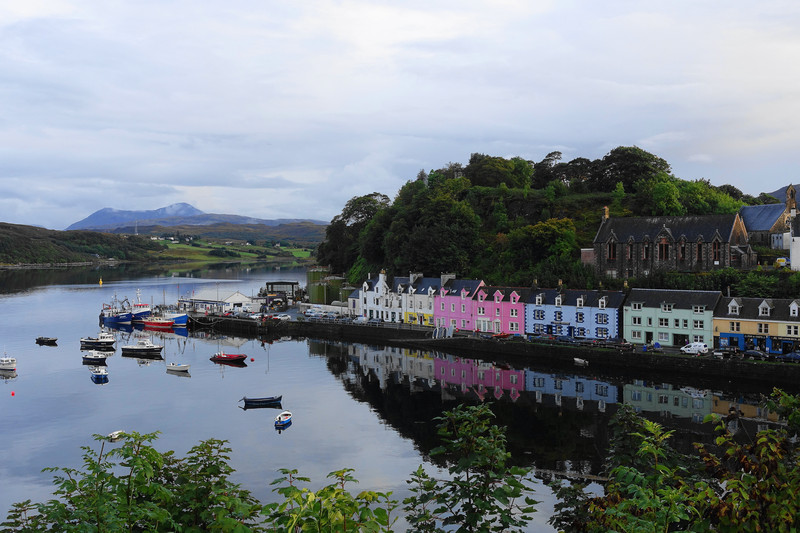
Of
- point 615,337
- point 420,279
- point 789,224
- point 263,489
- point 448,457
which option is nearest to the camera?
point 263,489

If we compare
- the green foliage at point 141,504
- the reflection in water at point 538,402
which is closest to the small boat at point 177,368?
the reflection in water at point 538,402

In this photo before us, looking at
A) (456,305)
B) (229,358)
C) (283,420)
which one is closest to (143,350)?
(229,358)

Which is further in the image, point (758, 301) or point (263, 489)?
point (758, 301)

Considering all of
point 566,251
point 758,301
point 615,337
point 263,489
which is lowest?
point 263,489

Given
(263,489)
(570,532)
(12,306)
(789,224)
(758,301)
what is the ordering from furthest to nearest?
(12,306)
(789,224)
(758,301)
(263,489)
(570,532)

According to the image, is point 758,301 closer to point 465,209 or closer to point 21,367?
point 465,209

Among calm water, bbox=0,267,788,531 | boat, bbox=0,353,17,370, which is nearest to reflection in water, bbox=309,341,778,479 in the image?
calm water, bbox=0,267,788,531

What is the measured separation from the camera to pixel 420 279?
238 ft

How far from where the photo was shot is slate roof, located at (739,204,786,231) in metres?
68.9

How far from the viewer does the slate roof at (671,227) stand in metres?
64.4

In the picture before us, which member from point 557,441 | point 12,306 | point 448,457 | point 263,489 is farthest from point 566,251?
point 12,306

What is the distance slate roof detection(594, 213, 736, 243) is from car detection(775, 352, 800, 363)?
20290mm

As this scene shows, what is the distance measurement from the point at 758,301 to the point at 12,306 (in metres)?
103

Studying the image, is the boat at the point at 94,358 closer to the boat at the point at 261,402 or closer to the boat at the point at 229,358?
the boat at the point at 229,358
